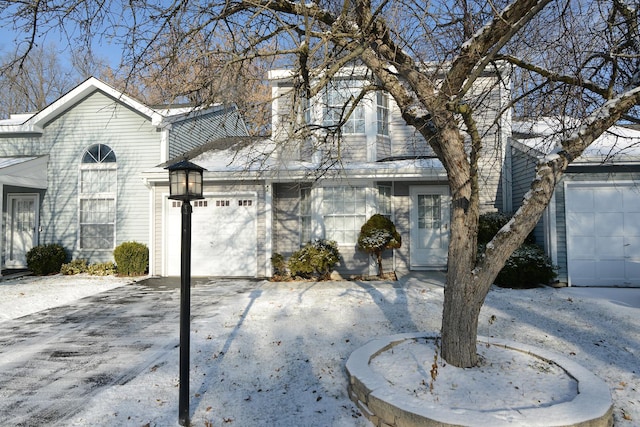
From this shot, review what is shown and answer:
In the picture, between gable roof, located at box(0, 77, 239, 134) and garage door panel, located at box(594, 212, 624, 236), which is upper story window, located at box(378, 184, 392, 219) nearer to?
garage door panel, located at box(594, 212, 624, 236)

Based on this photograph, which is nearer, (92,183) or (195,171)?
(195,171)

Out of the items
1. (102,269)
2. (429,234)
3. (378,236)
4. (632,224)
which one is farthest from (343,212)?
(102,269)

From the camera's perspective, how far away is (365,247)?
9.37 metres

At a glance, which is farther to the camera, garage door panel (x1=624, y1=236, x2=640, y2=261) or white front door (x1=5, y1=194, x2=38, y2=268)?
white front door (x1=5, y1=194, x2=38, y2=268)

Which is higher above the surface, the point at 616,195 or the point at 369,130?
the point at 369,130

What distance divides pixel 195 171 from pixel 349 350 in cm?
282

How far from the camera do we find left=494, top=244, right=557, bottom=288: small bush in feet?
27.1

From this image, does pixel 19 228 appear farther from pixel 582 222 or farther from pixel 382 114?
pixel 582 222

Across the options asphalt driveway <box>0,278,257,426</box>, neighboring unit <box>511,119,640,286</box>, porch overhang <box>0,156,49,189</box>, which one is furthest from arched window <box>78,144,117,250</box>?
neighboring unit <box>511,119,640,286</box>

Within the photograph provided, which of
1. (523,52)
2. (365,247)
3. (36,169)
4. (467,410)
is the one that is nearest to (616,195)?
(523,52)

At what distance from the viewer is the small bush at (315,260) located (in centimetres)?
944

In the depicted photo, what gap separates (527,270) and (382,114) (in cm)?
538

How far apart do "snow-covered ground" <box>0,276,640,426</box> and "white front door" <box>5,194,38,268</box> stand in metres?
2.93

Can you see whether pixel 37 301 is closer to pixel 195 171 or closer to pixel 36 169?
pixel 36 169
